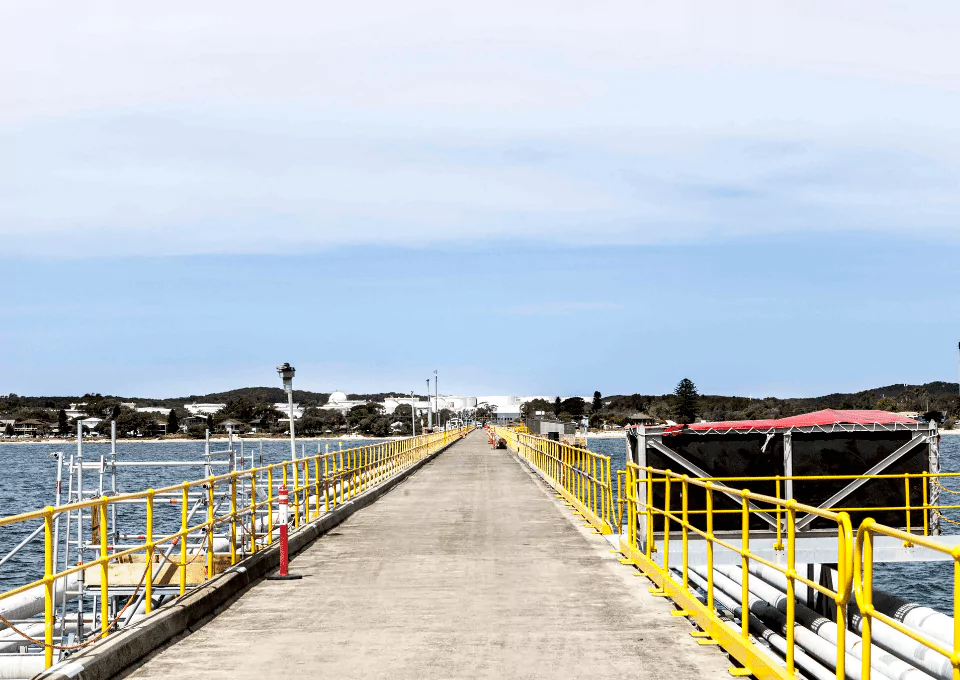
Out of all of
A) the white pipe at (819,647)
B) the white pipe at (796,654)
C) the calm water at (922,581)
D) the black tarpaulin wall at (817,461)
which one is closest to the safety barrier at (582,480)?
the black tarpaulin wall at (817,461)

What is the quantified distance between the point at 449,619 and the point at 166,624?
2.79 metres

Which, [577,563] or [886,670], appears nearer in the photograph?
[886,670]

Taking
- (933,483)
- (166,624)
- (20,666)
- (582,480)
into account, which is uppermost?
Answer: (933,483)

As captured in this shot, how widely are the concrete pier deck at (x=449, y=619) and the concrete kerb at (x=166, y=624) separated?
139mm

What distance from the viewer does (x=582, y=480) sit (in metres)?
23.7

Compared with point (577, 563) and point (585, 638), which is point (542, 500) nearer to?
point (577, 563)

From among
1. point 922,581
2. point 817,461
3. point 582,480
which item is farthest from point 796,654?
point 922,581

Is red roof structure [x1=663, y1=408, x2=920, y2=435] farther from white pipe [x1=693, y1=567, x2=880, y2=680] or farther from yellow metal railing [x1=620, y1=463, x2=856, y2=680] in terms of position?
yellow metal railing [x1=620, y1=463, x2=856, y2=680]

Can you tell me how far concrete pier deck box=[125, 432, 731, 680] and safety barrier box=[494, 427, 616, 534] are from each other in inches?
31.1

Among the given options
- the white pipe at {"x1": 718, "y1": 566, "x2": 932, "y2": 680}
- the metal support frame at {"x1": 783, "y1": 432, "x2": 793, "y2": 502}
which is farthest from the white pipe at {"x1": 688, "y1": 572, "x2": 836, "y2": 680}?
the metal support frame at {"x1": 783, "y1": 432, "x2": 793, "y2": 502}

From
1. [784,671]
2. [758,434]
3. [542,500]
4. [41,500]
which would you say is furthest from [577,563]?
[41,500]

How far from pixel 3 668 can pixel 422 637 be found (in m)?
7.85

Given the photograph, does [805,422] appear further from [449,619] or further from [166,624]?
[166,624]

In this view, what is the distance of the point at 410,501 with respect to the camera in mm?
26969
